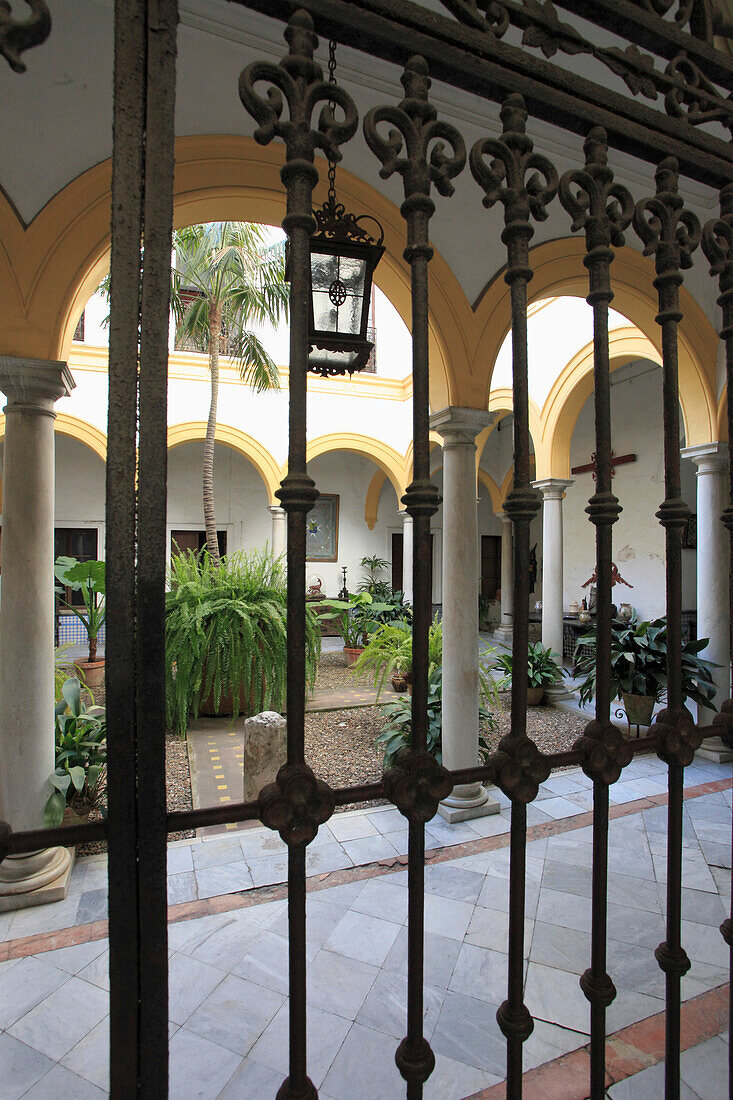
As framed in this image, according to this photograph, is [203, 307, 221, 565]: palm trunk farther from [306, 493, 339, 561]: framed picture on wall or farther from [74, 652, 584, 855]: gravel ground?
[306, 493, 339, 561]: framed picture on wall

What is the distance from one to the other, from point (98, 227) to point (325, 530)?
39.0 ft

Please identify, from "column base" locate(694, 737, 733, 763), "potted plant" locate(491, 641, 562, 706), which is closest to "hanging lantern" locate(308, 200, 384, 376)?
"column base" locate(694, 737, 733, 763)

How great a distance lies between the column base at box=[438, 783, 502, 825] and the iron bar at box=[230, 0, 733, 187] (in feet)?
11.1

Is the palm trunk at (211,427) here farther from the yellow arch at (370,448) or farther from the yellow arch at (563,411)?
the yellow arch at (563,411)

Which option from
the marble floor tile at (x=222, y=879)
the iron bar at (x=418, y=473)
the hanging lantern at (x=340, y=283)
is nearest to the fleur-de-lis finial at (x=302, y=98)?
the iron bar at (x=418, y=473)

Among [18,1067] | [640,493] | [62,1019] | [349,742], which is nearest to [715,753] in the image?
[349,742]

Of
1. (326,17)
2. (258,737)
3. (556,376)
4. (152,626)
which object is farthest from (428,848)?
(556,376)

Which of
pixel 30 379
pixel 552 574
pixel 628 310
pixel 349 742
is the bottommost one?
pixel 349 742

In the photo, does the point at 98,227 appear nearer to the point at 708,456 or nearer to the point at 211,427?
the point at 708,456

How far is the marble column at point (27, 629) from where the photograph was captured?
9.27 ft

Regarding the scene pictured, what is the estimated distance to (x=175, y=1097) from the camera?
174cm

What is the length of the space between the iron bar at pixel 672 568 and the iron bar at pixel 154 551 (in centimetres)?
77

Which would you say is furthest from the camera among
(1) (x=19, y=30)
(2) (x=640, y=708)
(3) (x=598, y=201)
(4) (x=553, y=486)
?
(4) (x=553, y=486)

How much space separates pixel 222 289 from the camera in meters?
8.53
